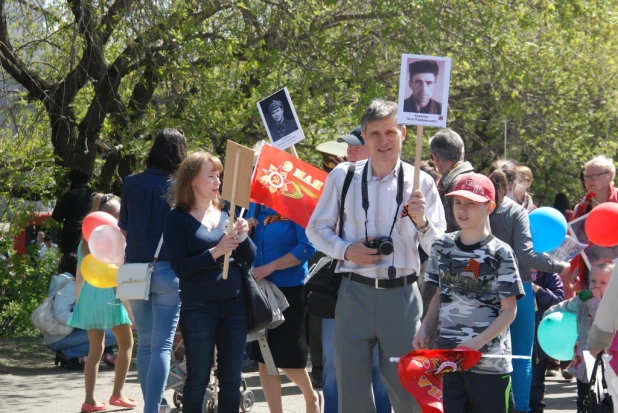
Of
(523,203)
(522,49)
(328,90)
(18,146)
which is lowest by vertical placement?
(523,203)

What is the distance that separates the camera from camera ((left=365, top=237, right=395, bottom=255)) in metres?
4.95

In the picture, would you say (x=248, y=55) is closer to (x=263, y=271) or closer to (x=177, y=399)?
(x=177, y=399)

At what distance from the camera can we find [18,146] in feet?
40.8

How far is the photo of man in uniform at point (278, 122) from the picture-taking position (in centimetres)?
688

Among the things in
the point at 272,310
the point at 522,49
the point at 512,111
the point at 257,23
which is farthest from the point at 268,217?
the point at 512,111

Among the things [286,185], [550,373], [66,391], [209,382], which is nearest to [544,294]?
[550,373]

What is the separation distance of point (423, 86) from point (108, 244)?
2762 millimetres

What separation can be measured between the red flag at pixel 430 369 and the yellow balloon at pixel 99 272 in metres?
3.18

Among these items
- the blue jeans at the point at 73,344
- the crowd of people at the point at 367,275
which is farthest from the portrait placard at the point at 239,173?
the blue jeans at the point at 73,344

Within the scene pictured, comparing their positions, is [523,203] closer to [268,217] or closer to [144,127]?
[268,217]

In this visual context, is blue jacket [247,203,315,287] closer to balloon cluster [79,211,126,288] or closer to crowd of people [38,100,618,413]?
crowd of people [38,100,618,413]

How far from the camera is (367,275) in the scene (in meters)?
5.09

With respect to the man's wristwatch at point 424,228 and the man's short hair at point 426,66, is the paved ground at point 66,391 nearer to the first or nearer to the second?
the man's wristwatch at point 424,228

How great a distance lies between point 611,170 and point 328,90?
5702mm
